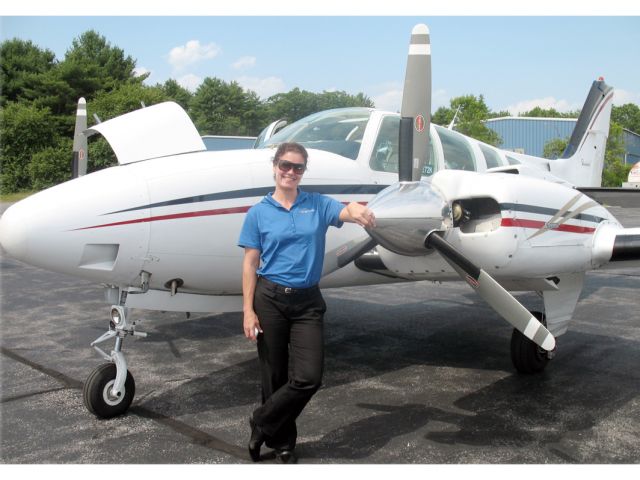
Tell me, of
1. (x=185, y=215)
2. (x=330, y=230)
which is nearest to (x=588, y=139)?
(x=330, y=230)

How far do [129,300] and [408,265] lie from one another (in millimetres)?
2291

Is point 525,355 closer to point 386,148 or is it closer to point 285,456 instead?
point 386,148

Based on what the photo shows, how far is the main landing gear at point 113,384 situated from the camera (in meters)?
4.50

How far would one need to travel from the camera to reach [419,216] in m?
4.13

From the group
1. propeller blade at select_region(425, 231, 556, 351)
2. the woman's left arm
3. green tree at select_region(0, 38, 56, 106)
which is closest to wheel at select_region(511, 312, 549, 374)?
propeller blade at select_region(425, 231, 556, 351)

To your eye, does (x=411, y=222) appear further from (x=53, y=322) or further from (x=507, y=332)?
(x=53, y=322)

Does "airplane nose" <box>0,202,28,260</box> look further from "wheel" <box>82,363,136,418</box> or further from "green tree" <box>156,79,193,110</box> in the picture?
"green tree" <box>156,79,193,110</box>

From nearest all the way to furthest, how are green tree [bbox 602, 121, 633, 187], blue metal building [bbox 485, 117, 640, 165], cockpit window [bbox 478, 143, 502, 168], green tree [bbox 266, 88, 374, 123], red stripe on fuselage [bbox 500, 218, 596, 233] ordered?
red stripe on fuselage [bbox 500, 218, 596, 233] < cockpit window [bbox 478, 143, 502, 168] < green tree [bbox 602, 121, 633, 187] < blue metal building [bbox 485, 117, 640, 165] < green tree [bbox 266, 88, 374, 123]

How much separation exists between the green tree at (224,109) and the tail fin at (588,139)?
43.8 metres

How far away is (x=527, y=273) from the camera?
4918 millimetres

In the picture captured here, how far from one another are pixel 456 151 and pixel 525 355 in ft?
7.72

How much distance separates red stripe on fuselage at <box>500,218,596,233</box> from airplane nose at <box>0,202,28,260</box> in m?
3.54

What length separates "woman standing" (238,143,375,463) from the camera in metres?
3.54

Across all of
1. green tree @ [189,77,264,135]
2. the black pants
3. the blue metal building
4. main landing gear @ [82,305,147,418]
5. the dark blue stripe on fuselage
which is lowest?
main landing gear @ [82,305,147,418]
